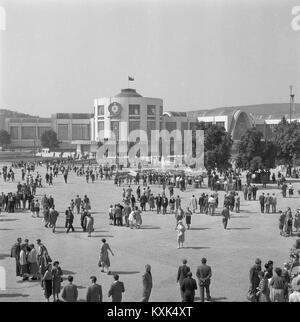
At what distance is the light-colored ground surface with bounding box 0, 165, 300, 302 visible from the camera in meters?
12.5

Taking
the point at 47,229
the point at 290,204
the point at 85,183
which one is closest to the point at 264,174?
the point at 290,204

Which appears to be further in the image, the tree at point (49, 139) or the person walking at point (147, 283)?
the tree at point (49, 139)

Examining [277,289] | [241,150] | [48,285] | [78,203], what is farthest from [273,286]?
[241,150]

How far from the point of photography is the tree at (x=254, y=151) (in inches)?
1542

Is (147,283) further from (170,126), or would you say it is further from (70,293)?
(170,126)

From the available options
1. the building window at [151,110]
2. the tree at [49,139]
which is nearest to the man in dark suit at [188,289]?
the building window at [151,110]

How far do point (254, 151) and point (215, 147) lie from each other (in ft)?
9.92

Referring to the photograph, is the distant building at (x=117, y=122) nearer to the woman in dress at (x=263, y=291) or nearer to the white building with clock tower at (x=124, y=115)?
the white building with clock tower at (x=124, y=115)

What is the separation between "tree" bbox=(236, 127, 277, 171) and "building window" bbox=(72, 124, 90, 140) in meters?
87.7

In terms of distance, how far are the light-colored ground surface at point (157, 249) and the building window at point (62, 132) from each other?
101928 mm

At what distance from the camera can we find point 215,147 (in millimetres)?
39562

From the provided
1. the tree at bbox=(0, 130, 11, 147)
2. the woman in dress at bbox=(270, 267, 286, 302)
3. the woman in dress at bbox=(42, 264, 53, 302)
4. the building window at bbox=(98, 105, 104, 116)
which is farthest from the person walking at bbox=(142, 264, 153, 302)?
the tree at bbox=(0, 130, 11, 147)

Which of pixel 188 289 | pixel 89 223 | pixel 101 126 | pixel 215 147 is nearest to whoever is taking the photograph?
pixel 188 289

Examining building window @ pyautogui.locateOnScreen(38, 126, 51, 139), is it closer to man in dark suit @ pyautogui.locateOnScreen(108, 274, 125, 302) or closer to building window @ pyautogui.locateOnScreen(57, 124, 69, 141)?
building window @ pyautogui.locateOnScreen(57, 124, 69, 141)
